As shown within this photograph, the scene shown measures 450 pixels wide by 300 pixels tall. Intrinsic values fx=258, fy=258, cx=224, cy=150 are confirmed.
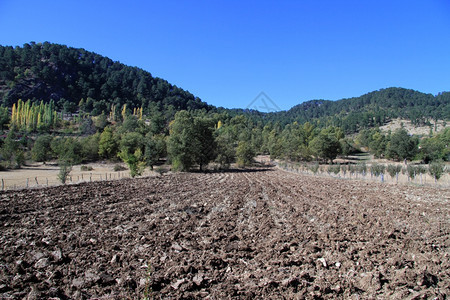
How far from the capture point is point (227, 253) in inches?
309

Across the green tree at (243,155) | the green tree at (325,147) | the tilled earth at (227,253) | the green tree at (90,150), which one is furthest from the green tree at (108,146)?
the tilled earth at (227,253)

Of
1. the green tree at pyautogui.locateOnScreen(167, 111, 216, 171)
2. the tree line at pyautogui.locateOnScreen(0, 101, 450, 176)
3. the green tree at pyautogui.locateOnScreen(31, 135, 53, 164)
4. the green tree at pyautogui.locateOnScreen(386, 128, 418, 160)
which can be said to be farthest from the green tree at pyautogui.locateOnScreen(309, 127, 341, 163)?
the green tree at pyautogui.locateOnScreen(31, 135, 53, 164)

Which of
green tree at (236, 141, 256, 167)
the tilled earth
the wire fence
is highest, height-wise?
green tree at (236, 141, 256, 167)

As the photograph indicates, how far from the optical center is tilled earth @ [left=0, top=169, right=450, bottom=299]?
18.7 ft

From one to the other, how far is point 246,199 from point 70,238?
38.2ft

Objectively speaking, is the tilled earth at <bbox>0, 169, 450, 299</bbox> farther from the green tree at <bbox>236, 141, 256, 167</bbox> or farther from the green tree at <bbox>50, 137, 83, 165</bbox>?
the green tree at <bbox>50, 137, 83, 165</bbox>

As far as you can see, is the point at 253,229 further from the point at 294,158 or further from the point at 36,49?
the point at 36,49

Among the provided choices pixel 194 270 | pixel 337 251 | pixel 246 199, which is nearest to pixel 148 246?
pixel 194 270

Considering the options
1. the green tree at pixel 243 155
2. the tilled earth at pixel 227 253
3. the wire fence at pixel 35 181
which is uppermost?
the green tree at pixel 243 155

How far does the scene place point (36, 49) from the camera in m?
199

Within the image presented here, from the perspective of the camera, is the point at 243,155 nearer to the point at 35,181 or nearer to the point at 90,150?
the point at 35,181

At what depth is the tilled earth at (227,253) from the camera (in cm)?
571

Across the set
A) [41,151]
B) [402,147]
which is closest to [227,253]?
[402,147]

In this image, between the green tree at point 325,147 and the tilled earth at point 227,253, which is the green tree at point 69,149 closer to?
the tilled earth at point 227,253
